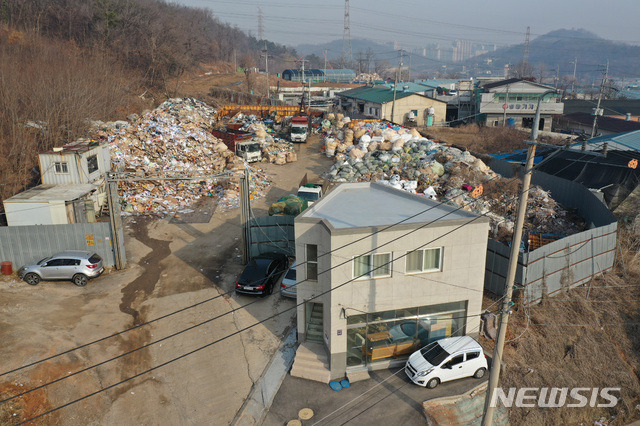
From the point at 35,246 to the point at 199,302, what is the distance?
23.4ft

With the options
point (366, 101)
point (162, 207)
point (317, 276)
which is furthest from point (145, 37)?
point (317, 276)

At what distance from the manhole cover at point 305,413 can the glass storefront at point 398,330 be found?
5.78 feet

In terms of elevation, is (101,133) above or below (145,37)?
below

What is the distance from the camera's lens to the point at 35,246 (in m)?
16.8

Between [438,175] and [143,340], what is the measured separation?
703 inches

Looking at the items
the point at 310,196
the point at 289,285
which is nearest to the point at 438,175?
the point at 310,196

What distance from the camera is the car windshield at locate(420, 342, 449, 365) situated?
445 inches


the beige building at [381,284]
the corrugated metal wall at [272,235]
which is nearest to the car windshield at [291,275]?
the corrugated metal wall at [272,235]

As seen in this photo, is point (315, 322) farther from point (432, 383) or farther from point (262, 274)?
point (262, 274)

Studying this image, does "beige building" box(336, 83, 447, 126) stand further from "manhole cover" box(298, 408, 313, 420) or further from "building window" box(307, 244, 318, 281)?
"manhole cover" box(298, 408, 313, 420)

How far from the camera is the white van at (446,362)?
36.7ft

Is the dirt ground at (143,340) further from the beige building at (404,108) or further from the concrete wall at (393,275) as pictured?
the beige building at (404,108)

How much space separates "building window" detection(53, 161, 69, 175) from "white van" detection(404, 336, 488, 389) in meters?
17.6

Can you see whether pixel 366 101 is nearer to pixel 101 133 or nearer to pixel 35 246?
pixel 101 133
